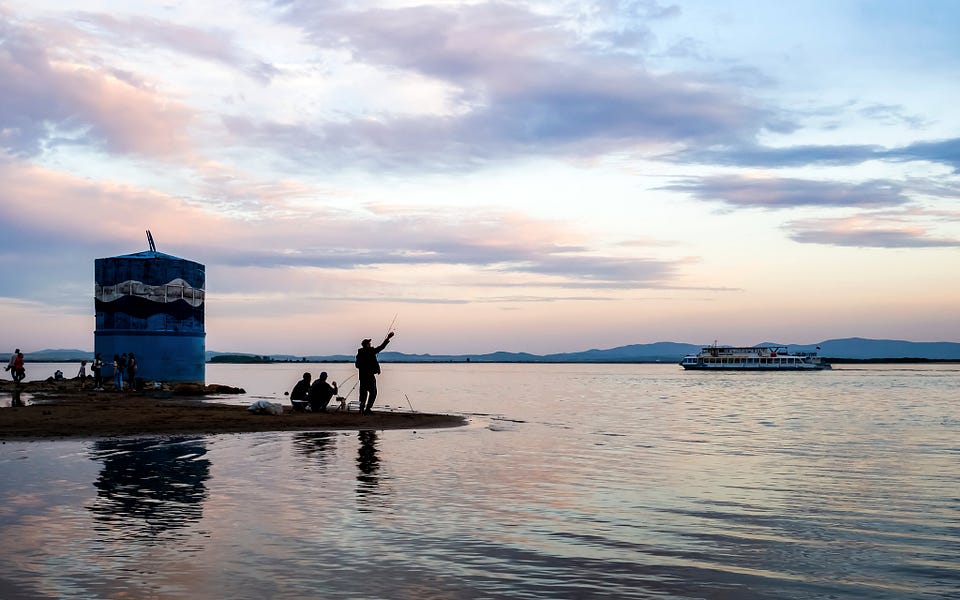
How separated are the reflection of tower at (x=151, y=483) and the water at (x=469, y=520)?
6cm

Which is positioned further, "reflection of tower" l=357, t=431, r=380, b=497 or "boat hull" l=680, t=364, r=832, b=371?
"boat hull" l=680, t=364, r=832, b=371

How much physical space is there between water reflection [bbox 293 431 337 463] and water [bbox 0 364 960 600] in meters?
0.16

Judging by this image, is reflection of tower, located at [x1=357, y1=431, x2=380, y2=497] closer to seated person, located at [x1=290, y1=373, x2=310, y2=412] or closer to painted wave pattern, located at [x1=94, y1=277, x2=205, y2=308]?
seated person, located at [x1=290, y1=373, x2=310, y2=412]

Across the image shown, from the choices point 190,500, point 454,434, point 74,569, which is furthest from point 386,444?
point 74,569

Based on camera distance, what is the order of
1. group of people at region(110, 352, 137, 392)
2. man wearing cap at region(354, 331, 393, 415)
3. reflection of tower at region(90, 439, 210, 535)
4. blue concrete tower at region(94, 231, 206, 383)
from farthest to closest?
blue concrete tower at region(94, 231, 206, 383) → group of people at region(110, 352, 137, 392) → man wearing cap at region(354, 331, 393, 415) → reflection of tower at region(90, 439, 210, 535)

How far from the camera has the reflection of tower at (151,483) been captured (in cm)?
1234

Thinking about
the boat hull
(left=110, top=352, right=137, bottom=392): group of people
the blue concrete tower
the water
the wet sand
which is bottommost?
the boat hull

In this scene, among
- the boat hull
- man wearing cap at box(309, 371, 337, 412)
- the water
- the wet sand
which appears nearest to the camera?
the water

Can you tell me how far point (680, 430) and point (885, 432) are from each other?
7201 millimetres

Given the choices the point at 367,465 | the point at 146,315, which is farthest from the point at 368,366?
the point at 146,315

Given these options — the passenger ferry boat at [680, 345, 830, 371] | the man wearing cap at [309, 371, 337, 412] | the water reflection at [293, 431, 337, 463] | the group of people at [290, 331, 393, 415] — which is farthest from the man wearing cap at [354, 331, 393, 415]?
the passenger ferry boat at [680, 345, 830, 371]

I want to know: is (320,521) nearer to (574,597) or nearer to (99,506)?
(99,506)

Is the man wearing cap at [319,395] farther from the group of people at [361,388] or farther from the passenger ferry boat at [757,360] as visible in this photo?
the passenger ferry boat at [757,360]

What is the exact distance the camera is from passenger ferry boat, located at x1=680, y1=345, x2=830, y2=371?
158125mm
